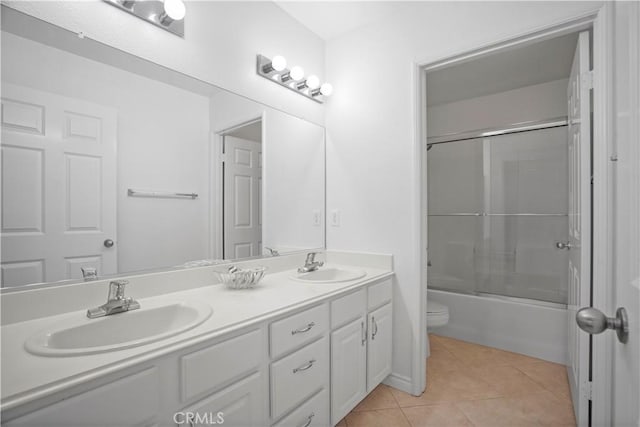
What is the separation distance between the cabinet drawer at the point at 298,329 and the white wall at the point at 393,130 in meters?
0.77

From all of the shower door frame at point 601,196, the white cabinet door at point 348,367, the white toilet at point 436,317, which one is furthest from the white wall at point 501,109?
the white cabinet door at point 348,367

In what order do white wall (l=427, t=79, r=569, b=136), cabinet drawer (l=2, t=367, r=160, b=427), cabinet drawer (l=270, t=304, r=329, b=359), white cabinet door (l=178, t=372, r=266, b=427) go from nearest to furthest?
cabinet drawer (l=2, t=367, r=160, b=427) < white cabinet door (l=178, t=372, r=266, b=427) < cabinet drawer (l=270, t=304, r=329, b=359) < white wall (l=427, t=79, r=569, b=136)

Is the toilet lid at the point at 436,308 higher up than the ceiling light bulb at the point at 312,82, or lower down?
lower down

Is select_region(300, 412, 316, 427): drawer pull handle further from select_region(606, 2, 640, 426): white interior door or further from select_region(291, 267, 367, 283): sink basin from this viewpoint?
select_region(606, 2, 640, 426): white interior door

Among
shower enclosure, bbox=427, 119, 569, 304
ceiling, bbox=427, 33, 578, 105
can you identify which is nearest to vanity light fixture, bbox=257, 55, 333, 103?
ceiling, bbox=427, 33, 578, 105

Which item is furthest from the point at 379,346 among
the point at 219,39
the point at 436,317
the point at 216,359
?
the point at 219,39

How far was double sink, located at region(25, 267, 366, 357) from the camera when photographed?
2.66 feet

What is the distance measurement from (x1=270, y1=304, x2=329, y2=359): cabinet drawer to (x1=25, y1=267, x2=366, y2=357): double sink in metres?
0.26

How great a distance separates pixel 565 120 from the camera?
104 inches

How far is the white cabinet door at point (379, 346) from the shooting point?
1.75 metres

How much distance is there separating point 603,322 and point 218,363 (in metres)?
0.97

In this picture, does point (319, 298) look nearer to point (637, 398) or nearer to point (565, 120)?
point (637, 398)

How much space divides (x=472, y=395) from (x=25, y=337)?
2.18 m

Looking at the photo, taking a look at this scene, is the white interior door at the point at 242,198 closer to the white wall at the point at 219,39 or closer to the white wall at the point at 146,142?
the white wall at the point at 146,142
